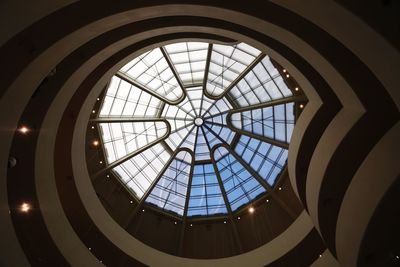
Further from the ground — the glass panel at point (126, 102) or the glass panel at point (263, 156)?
the glass panel at point (126, 102)

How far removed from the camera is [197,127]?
21.5 metres

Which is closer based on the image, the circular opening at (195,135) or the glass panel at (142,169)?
the circular opening at (195,135)

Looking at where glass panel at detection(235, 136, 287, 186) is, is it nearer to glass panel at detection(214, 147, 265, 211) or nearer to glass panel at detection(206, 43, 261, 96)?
glass panel at detection(214, 147, 265, 211)

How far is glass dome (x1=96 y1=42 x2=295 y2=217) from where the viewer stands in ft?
60.9

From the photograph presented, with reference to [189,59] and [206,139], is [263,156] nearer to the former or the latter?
[206,139]

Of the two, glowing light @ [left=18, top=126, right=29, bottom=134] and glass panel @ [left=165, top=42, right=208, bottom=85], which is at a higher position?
glass panel @ [left=165, top=42, right=208, bottom=85]

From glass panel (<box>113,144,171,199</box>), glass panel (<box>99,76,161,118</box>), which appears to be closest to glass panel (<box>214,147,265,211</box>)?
glass panel (<box>113,144,171,199</box>)

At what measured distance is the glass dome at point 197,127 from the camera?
18562 millimetres

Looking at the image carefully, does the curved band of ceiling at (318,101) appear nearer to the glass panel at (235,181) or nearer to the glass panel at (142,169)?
the glass panel at (235,181)

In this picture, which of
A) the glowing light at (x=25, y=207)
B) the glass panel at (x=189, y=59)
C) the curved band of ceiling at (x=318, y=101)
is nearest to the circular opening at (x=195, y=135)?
the glass panel at (x=189, y=59)

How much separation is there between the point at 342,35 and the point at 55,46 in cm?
739

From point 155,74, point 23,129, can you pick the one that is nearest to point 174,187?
point 155,74

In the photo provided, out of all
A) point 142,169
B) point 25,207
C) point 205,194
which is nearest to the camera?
point 25,207

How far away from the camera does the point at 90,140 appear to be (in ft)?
57.9
